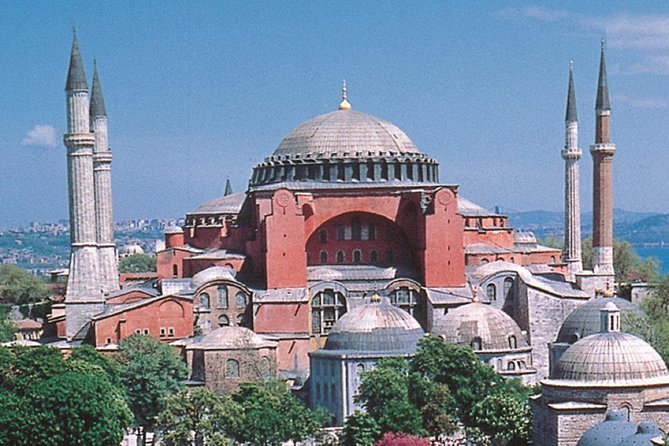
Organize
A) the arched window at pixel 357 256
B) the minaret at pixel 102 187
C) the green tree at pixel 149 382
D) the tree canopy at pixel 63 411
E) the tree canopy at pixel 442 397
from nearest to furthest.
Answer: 1. the tree canopy at pixel 63 411
2. the tree canopy at pixel 442 397
3. the green tree at pixel 149 382
4. the arched window at pixel 357 256
5. the minaret at pixel 102 187

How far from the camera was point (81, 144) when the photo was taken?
43.1 metres

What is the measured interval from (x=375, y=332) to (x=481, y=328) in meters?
3.12

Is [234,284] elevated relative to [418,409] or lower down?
elevated

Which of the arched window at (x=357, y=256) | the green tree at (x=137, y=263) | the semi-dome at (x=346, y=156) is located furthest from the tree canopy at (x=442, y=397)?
the green tree at (x=137, y=263)

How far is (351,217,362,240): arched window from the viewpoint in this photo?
44.2 metres

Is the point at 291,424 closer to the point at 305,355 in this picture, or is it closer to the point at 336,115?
the point at 305,355

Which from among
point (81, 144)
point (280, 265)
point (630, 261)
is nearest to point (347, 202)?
point (280, 265)

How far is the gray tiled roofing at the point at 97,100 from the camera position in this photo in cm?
4928

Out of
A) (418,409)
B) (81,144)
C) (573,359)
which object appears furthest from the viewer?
(81,144)

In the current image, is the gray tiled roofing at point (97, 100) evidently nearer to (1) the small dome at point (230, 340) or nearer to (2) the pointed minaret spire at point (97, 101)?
(2) the pointed minaret spire at point (97, 101)

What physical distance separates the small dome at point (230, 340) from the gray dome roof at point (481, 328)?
4.99m

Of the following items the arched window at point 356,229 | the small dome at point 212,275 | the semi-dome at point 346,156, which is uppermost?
the semi-dome at point 346,156

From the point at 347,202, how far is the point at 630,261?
2915 centimetres

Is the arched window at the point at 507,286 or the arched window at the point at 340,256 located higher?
the arched window at the point at 340,256
